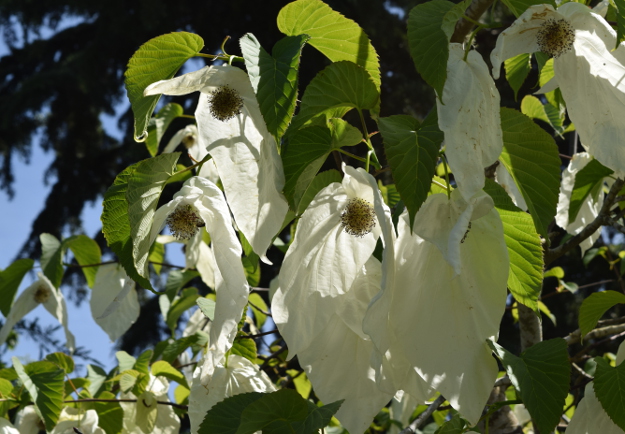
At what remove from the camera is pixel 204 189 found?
76 centimetres

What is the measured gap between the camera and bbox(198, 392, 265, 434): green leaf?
793 millimetres

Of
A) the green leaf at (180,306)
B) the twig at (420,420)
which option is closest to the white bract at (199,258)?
the green leaf at (180,306)

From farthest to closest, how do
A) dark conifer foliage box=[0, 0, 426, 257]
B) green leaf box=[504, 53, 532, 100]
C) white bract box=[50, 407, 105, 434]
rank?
1. dark conifer foliage box=[0, 0, 426, 257]
2. white bract box=[50, 407, 105, 434]
3. green leaf box=[504, 53, 532, 100]

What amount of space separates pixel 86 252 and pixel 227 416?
3.35 ft

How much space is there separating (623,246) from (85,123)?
3925 millimetres

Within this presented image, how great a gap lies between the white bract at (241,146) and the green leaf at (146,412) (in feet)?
2.91

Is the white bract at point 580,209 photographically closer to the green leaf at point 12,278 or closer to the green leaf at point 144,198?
the green leaf at point 144,198

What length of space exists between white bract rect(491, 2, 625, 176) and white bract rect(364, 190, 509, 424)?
175 millimetres

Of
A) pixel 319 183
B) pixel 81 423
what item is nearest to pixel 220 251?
pixel 319 183

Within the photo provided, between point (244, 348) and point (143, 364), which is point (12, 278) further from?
point (244, 348)

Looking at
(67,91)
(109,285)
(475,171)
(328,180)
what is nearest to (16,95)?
(67,91)

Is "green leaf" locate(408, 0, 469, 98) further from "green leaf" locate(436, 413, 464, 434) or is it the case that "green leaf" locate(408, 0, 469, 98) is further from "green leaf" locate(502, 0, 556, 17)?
"green leaf" locate(436, 413, 464, 434)

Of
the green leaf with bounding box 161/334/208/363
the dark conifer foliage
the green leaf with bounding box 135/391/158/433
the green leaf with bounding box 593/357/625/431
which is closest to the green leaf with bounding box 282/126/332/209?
the green leaf with bounding box 593/357/625/431

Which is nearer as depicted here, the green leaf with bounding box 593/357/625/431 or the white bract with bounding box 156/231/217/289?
the green leaf with bounding box 593/357/625/431
